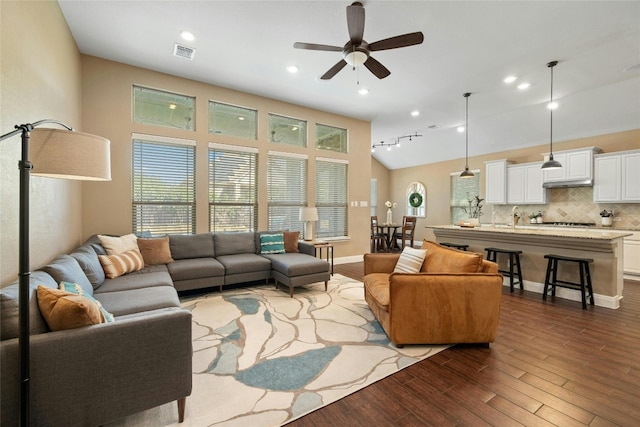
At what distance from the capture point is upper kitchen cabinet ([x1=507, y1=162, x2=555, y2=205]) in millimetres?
6520

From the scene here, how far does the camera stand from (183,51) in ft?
12.2

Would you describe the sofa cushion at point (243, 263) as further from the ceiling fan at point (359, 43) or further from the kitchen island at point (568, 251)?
the kitchen island at point (568, 251)

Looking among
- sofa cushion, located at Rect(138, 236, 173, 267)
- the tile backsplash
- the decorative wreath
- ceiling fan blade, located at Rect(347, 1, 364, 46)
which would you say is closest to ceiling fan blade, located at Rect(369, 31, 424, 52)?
ceiling fan blade, located at Rect(347, 1, 364, 46)

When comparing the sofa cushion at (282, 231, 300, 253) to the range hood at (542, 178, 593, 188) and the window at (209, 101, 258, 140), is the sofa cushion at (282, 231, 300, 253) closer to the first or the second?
the window at (209, 101, 258, 140)

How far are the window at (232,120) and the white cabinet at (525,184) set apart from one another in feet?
20.9

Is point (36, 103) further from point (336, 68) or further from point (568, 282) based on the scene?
point (568, 282)

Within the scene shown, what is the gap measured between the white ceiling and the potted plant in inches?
67.3

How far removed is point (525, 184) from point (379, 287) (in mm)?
6055

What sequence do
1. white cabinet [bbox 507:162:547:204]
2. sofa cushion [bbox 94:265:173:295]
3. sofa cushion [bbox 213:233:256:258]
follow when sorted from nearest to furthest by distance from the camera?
sofa cushion [bbox 94:265:173:295] → sofa cushion [bbox 213:233:256:258] → white cabinet [bbox 507:162:547:204]

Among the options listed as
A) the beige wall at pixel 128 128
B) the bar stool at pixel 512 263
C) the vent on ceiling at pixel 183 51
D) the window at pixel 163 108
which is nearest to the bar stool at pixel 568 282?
the bar stool at pixel 512 263

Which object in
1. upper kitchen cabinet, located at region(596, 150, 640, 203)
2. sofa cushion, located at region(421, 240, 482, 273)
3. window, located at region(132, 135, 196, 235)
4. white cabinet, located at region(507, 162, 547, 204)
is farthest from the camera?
white cabinet, located at region(507, 162, 547, 204)

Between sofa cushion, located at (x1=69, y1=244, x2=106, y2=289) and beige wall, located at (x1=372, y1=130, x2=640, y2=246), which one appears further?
beige wall, located at (x1=372, y1=130, x2=640, y2=246)

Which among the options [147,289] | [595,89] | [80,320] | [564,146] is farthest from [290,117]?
[564,146]

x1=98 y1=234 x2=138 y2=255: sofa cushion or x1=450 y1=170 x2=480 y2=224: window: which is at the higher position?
x1=450 y1=170 x2=480 y2=224: window
